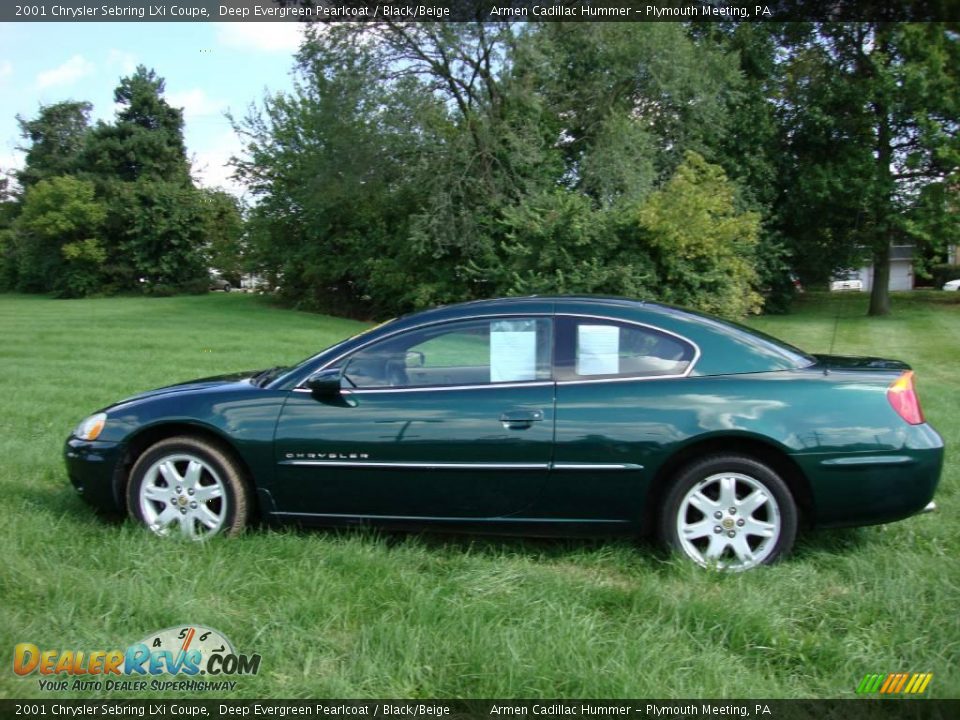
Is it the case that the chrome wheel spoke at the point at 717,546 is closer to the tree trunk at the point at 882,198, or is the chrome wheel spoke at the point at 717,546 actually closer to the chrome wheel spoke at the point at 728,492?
the chrome wheel spoke at the point at 728,492

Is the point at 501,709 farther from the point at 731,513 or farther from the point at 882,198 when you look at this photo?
the point at 882,198

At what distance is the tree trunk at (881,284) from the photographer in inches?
1083

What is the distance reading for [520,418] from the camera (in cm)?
367

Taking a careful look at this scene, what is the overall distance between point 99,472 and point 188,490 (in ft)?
1.82

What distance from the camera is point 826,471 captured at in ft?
11.6

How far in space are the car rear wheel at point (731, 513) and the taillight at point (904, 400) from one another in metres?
0.67

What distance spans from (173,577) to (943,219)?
2874cm

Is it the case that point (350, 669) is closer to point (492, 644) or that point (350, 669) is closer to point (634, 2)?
point (492, 644)

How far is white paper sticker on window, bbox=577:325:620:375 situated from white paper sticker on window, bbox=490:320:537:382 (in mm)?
242

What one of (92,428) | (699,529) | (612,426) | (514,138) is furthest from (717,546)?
(514,138)

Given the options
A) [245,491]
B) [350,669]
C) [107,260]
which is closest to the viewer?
[350,669]

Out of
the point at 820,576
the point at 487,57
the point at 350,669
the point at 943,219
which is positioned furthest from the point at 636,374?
the point at 943,219

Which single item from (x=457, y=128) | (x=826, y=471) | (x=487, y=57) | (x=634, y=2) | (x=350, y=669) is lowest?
(x=350, y=669)

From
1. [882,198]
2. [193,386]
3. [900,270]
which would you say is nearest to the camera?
[193,386]
